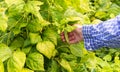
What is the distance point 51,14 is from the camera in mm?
1511

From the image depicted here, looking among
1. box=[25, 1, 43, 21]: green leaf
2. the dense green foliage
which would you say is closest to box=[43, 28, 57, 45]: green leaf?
the dense green foliage

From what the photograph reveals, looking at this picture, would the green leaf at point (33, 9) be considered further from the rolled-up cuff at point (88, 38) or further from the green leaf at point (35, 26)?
the rolled-up cuff at point (88, 38)

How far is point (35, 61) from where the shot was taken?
1.44m

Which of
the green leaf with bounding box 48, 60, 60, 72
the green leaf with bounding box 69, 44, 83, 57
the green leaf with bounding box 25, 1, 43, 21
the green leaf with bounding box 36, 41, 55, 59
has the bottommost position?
the green leaf with bounding box 48, 60, 60, 72

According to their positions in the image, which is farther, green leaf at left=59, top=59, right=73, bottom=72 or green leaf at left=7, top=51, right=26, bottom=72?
green leaf at left=59, top=59, right=73, bottom=72

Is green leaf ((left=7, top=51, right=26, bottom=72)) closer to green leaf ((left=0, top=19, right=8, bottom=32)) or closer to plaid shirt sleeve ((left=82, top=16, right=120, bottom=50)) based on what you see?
green leaf ((left=0, top=19, right=8, bottom=32))

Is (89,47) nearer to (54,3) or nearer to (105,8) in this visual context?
(54,3)

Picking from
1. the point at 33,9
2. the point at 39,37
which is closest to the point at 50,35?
the point at 39,37

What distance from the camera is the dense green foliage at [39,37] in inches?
55.2

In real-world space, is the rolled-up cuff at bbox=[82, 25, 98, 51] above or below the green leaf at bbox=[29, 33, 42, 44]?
below

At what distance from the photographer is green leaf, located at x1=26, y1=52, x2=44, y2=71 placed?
142cm

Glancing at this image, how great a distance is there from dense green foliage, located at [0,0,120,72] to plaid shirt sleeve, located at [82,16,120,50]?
4cm

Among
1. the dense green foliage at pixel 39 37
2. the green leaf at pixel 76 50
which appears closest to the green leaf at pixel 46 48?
the dense green foliage at pixel 39 37

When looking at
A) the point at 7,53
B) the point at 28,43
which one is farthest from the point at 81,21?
the point at 7,53
